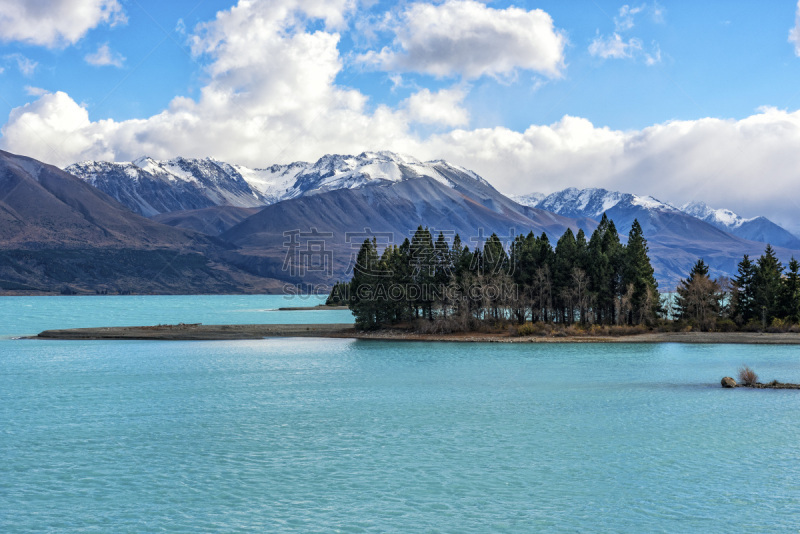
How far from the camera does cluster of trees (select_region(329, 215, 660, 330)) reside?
11869 centimetres

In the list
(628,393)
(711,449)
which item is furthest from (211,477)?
(628,393)

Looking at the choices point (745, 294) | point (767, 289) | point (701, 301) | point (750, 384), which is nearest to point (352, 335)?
point (701, 301)

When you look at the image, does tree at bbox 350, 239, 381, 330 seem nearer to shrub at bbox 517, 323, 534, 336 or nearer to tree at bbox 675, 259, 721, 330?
shrub at bbox 517, 323, 534, 336

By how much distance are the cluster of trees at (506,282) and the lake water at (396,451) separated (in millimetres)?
45666

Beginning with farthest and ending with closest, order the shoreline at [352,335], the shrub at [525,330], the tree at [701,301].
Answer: the tree at [701,301] < the shrub at [525,330] < the shoreline at [352,335]

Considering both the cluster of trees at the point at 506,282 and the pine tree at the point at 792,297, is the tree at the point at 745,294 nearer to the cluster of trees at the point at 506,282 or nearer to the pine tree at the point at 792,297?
the pine tree at the point at 792,297

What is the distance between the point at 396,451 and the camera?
37.0 metres

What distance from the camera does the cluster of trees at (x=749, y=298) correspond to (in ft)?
371

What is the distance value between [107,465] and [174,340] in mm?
88726

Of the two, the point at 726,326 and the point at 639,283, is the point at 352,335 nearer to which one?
the point at 639,283

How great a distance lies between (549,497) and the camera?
2880cm

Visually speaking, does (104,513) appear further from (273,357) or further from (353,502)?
(273,357)

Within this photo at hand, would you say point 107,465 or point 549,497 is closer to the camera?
point 549,497

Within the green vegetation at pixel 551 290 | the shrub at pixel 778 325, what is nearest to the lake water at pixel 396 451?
the shrub at pixel 778 325
